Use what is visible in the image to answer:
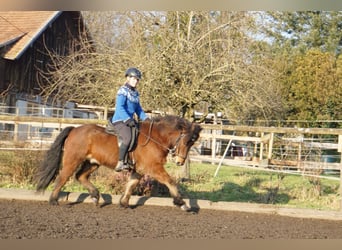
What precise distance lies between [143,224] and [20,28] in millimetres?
19166

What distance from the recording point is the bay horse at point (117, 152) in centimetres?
746

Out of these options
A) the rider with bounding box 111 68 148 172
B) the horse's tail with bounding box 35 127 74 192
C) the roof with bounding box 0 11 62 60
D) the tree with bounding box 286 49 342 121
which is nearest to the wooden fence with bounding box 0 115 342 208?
the horse's tail with bounding box 35 127 74 192

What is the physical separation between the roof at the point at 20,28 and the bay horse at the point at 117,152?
48.8 feet

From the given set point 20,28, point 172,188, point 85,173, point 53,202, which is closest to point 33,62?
point 20,28

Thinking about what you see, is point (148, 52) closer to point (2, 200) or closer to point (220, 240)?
point (2, 200)

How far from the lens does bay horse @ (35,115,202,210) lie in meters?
7.46

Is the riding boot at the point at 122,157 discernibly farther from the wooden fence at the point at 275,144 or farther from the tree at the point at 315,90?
the tree at the point at 315,90

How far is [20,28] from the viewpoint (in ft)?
75.8

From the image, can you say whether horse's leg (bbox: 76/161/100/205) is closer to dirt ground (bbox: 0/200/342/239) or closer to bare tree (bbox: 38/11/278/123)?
dirt ground (bbox: 0/200/342/239)

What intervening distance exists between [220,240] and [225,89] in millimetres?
5705

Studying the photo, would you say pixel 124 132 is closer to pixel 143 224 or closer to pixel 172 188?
pixel 172 188

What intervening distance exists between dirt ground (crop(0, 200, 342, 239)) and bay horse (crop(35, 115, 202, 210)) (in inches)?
14.5

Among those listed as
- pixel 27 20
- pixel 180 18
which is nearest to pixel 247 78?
pixel 180 18
